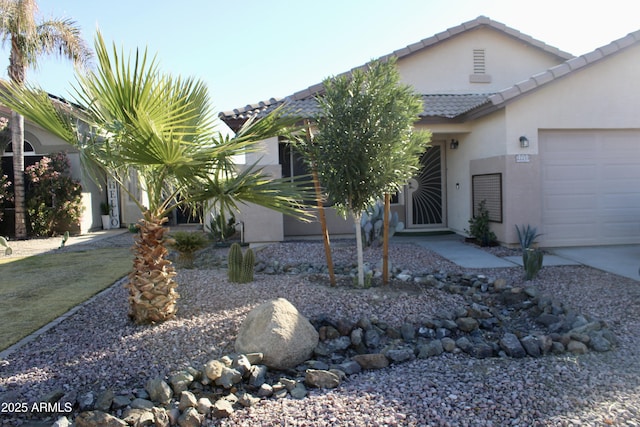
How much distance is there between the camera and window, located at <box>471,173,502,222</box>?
35.0ft

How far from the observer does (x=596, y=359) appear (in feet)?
14.7

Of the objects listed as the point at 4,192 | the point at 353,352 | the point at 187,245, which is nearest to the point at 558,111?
the point at 353,352

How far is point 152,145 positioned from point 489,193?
867 cm

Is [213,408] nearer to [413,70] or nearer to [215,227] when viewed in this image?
[215,227]

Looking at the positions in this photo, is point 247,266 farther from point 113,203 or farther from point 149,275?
point 113,203

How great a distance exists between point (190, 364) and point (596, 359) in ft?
12.1

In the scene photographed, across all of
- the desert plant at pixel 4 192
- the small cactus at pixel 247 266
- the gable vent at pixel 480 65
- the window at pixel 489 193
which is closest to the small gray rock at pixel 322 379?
the small cactus at pixel 247 266

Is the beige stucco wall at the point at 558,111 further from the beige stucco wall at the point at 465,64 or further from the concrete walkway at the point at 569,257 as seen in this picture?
the beige stucco wall at the point at 465,64

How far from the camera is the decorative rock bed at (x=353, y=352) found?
3730 mm

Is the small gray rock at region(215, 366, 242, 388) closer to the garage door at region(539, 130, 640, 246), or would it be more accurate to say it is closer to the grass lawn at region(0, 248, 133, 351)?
the grass lawn at region(0, 248, 133, 351)

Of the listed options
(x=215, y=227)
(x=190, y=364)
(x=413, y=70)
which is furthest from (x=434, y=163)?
(x=190, y=364)

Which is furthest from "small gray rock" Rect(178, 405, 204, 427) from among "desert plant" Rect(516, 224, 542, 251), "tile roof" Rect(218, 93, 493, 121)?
"tile roof" Rect(218, 93, 493, 121)

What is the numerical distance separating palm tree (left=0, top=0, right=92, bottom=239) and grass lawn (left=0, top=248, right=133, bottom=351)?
498 centimetres

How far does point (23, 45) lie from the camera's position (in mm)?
14781
